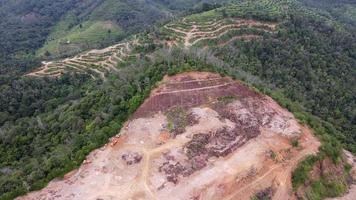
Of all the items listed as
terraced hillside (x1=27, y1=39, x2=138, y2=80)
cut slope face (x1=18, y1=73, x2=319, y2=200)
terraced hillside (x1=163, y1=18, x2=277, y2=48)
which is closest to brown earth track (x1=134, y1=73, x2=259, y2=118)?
cut slope face (x1=18, y1=73, x2=319, y2=200)

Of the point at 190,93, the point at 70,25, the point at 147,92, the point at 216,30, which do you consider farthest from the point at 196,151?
the point at 70,25

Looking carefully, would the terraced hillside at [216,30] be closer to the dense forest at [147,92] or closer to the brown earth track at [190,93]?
the dense forest at [147,92]

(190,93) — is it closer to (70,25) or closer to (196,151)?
(196,151)

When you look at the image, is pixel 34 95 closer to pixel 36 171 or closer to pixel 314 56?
pixel 36 171

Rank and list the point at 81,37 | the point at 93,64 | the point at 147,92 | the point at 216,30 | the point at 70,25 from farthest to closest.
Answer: the point at 70,25 < the point at 81,37 < the point at 93,64 < the point at 216,30 < the point at 147,92

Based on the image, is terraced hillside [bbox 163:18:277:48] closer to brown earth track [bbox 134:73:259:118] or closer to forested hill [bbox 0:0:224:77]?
brown earth track [bbox 134:73:259:118]

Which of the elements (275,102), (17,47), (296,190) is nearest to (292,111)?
(275,102)
